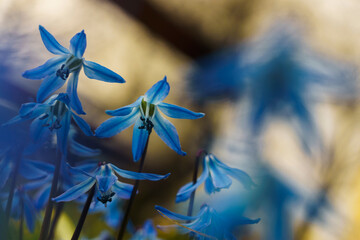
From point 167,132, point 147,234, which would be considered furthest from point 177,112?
point 147,234

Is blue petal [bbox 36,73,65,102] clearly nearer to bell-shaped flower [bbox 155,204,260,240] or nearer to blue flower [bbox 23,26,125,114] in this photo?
blue flower [bbox 23,26,125,114]

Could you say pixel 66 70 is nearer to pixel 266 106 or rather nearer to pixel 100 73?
pixel 100 73

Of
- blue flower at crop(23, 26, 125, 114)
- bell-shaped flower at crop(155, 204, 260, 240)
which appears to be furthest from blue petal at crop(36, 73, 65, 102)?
bell-shaped flower at crop(155, 204, 260, 240)

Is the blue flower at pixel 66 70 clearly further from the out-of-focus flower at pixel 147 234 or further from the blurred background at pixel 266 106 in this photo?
the out-of-focus flower at pixel 147 234

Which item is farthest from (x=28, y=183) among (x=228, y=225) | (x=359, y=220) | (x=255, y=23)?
(x=255, y=23)

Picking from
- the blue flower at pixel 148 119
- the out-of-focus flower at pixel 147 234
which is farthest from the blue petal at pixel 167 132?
the out-of-focus flower at pixel 147 234
